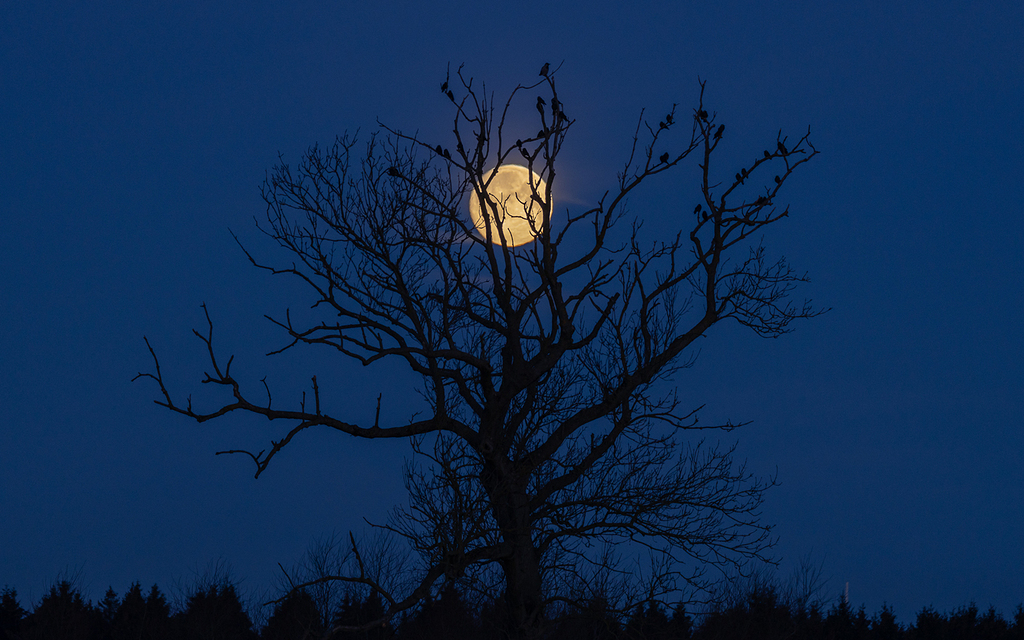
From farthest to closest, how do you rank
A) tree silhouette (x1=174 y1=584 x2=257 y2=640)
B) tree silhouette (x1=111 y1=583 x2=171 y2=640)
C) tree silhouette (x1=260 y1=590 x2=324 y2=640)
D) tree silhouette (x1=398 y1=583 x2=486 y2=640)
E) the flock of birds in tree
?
tree silhouette (x1=111 y1=583 x2=171 y2=640) → tree silhouette (x1=174 y1=584 x2=257 y2=640) → tree silhouette (x1=260 y1=590 x2=324 y2=640) → tree silhouette (x1=398 y1=583 x2=486 y2=640) → the flock of birds in tree

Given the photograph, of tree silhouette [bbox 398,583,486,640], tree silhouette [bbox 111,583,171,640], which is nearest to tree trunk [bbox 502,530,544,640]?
tree silhouette [bbox 398,583,486,640]

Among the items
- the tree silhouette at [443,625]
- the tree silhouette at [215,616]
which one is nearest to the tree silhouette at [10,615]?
the tree silhouette at [215,616]

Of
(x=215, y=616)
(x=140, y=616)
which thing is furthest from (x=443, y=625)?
(x=140, y=616)

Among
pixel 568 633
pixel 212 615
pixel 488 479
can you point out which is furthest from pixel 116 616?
pixel 488 479

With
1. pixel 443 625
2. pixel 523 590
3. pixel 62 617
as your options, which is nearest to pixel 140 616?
pixel 62 617

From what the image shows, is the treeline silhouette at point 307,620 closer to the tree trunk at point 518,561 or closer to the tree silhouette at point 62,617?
the tree silhouette at point 62,617

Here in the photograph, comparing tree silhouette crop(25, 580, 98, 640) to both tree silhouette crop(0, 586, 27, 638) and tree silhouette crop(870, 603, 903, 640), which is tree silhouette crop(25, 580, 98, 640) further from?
tree silhouette crop(870, 603, 903, 640)

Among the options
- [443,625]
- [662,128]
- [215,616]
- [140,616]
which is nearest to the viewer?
[662,128]

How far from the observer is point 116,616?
35531 millimetres

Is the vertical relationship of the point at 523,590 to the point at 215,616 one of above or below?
below

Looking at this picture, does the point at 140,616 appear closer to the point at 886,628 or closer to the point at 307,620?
the point at 307,620

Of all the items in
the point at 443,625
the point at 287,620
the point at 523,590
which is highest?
the point at 287,620

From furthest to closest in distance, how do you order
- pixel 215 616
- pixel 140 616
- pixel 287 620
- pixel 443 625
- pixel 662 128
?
1. pixel 140 616
2. pixel 215 616
3. pixel 287 620
4. pixel 443 625
5. pixel 662 128

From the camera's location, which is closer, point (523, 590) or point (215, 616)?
point (523, 590)
